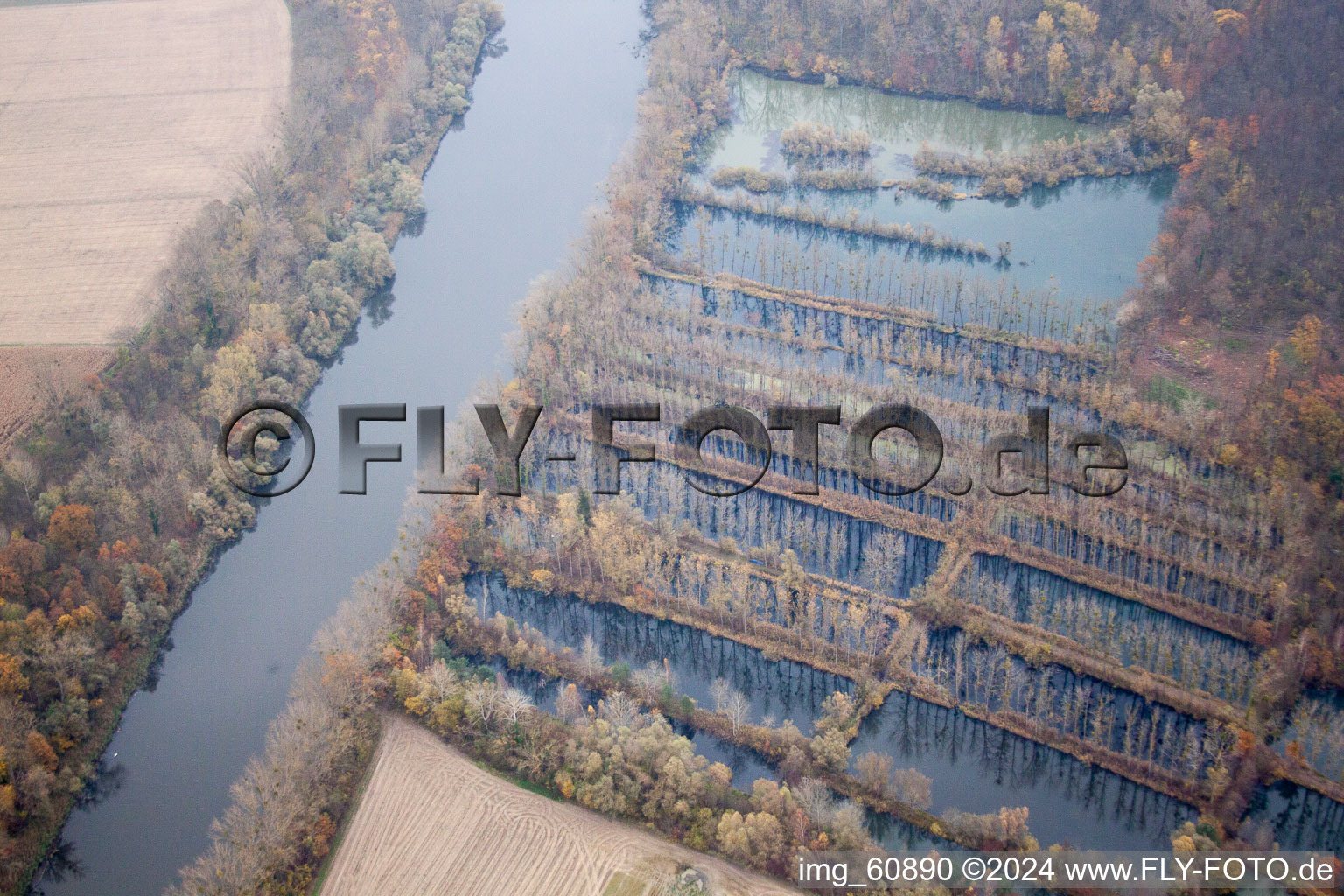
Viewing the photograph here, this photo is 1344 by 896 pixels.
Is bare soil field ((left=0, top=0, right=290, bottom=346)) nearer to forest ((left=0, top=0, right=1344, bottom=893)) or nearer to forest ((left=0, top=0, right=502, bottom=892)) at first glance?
forest ((left=0, top=0, right=502, bottom=892))

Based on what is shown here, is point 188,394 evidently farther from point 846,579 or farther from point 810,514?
point 846,579

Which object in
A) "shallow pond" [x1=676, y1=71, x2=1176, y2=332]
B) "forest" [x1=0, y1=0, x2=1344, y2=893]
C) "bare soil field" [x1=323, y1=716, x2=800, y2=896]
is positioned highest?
"shallow pond" [x1=676, y1=71, x2=1176, y2=332]

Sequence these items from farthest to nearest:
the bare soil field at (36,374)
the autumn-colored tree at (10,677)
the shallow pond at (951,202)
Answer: the shallow pond at (951,202)
the bare soil field at (36,374)
the autumn-colored tree at (10,677)

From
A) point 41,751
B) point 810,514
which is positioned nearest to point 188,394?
point 41,751

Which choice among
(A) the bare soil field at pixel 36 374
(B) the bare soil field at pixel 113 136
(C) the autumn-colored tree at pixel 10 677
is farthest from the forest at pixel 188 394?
(B) the bare soil field at pixel 113 136

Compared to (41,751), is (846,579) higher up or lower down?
higher up

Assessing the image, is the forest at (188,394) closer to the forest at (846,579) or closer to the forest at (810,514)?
the forest at (810,514)

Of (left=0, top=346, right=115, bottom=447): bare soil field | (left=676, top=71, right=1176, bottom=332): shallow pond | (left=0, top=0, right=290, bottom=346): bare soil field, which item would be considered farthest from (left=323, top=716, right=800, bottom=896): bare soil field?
(left=676, top=71, right=1176, bottom=332): shallow pond

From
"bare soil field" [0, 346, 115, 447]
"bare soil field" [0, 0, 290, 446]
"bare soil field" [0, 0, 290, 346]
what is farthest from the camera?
"bare soil field" [0, 0, 290, 346]

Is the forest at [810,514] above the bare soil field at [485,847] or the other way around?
above
